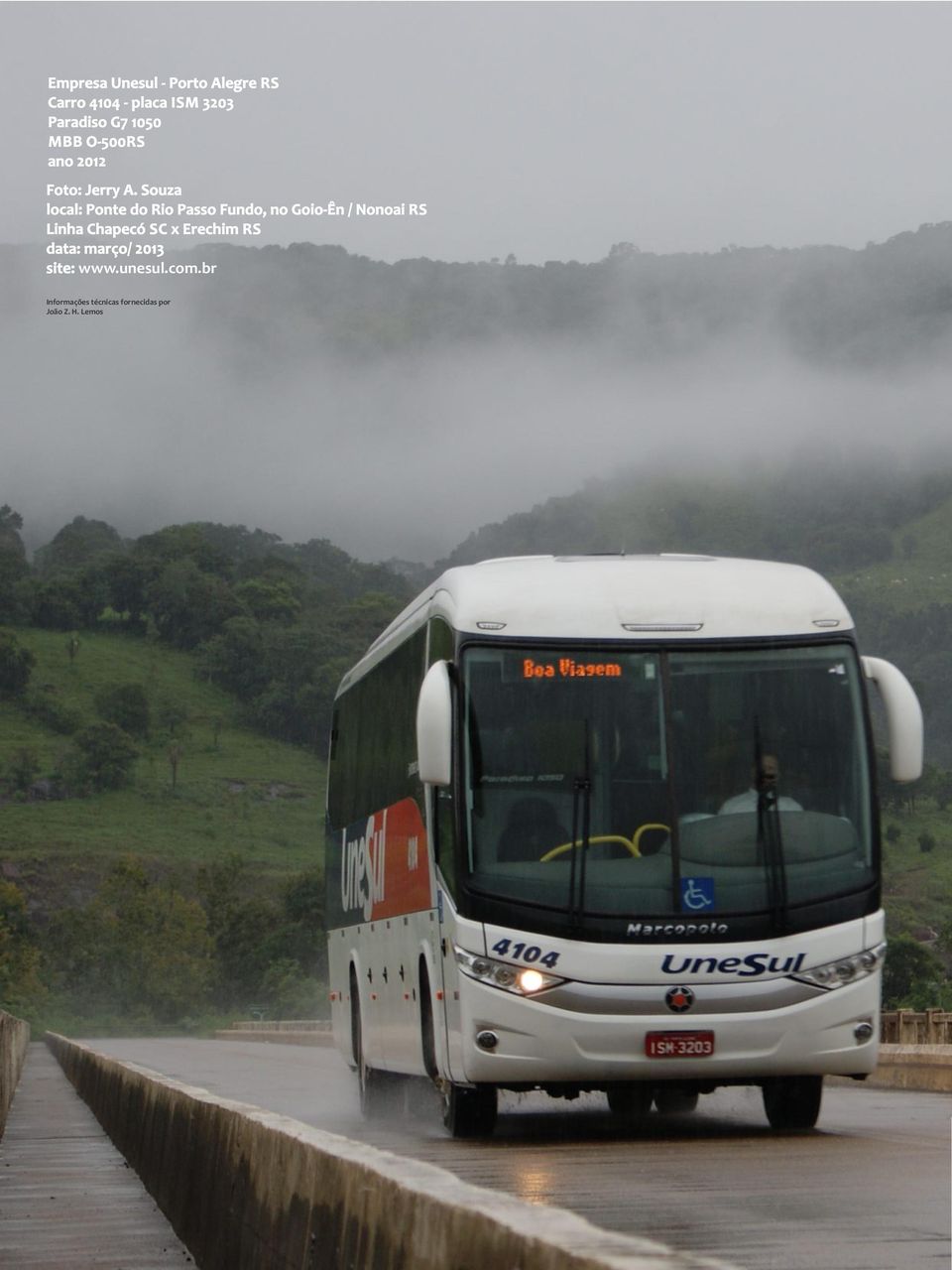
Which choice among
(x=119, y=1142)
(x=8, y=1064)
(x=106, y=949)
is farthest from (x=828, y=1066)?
(x=106, y=949)

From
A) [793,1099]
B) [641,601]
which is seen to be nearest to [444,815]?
[641,601]

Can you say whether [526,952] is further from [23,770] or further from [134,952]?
[23,770]

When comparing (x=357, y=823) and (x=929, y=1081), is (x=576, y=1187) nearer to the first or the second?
(x=357, y=823)

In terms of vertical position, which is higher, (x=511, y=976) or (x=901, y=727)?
(x=901, y=727)

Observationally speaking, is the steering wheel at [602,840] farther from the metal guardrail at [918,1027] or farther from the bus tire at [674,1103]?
the metal guardrail at [918,1027]

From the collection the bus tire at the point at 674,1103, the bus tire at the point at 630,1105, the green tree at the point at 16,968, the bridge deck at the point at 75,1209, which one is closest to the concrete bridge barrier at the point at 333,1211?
the bridge deck at the point at 75,1209

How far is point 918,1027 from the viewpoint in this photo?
2933 cm

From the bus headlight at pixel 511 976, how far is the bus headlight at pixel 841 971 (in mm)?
1499

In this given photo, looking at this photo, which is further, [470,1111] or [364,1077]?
[364,1077]

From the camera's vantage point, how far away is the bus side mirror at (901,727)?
1375 centimetres

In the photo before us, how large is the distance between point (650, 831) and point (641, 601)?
1.61m

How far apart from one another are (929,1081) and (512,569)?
36.3 ft

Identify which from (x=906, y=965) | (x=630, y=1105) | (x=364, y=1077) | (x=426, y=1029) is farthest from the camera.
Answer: (x=906, y=965)

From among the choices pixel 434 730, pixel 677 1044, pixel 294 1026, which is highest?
pixel 434 730
